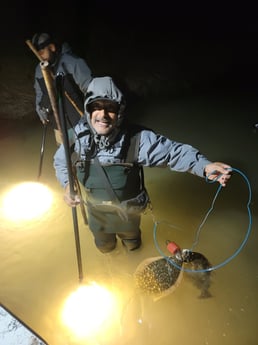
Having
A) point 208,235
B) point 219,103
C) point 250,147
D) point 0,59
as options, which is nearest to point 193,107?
point 219,103

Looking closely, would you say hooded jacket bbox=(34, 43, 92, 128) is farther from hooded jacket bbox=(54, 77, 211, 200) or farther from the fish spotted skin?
the fish spotted skin

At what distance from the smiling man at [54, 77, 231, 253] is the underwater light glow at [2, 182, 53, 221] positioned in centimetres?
207

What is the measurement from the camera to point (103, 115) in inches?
89.3

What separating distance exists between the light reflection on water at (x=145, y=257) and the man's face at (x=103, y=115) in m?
2.23

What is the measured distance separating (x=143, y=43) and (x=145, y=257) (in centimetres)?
745

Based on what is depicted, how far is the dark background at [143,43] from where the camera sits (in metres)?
7.59

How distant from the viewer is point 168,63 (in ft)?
29.0

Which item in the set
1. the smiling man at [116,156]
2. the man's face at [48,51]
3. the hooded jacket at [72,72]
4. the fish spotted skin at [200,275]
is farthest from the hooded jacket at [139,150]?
the man's face at [48,51]

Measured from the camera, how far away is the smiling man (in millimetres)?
2252

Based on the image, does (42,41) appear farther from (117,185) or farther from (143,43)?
(143,43)

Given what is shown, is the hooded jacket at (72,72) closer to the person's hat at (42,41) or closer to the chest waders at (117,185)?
the person's hat at (42,41)

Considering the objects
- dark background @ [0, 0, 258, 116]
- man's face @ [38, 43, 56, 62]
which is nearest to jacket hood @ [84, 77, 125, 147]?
man's face @ [38, 43, 56, 62]

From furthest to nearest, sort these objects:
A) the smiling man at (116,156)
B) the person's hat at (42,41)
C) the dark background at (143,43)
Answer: the dark background at (143,43) → the person's hat at (42,41) → the smiling man at (116,156)

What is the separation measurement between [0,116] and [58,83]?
5.89 meters
